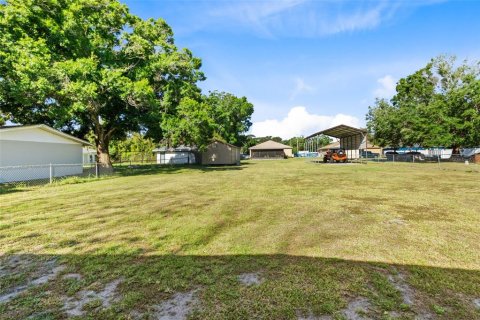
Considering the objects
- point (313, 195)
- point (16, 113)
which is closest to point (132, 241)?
point (313, 195)

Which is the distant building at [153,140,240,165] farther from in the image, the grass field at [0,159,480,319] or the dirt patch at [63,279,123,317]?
the dirt patch at [63,279,123,317]

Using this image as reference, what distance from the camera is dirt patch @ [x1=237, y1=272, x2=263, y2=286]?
2956 millimetres

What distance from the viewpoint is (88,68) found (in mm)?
14766

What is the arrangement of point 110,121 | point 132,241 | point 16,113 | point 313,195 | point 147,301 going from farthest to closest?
point 110,121
point 16,113
point 313,195
point 132,241
point 147,301

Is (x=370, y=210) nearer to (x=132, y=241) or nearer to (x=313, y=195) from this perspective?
(x=313, y=195)

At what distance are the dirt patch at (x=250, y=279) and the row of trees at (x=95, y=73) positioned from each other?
47.8 feet

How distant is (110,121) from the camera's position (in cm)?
2097

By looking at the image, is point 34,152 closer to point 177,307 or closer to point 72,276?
point 72,276

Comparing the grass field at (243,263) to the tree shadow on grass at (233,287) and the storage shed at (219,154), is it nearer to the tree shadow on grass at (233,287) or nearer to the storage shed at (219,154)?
the tree shadow on grass at (233,287)

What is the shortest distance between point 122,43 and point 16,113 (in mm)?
9247

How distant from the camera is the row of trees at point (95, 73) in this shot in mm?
13797

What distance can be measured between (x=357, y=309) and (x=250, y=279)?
1.18m

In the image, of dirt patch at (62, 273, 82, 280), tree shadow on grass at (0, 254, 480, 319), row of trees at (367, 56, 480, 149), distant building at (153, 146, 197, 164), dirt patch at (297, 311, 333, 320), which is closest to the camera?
dirt patch at (297, 311, 333, 320)

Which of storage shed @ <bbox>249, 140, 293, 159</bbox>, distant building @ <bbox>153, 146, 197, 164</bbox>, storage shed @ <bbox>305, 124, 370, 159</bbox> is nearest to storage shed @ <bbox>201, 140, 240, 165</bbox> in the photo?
distant building @ <bbox>153, 146, 197, 164</bbox>
